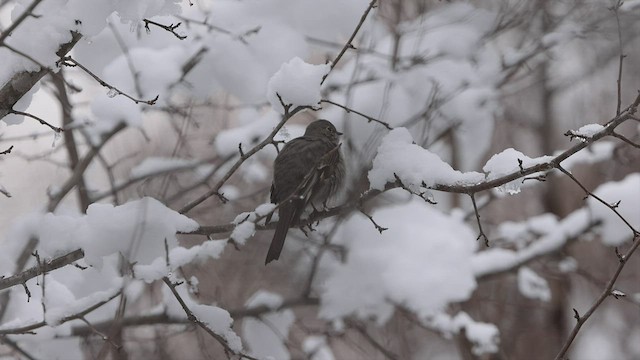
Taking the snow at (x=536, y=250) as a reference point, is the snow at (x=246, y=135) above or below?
below

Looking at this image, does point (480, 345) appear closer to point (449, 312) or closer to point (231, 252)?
point (449, 312)

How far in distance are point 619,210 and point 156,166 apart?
3.15 meters

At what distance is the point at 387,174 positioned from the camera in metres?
2.41

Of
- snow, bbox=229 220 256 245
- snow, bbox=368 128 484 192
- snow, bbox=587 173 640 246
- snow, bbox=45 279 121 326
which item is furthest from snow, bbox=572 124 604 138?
snow, bbox=587 173 640 246

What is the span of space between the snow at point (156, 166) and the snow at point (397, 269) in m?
1.27

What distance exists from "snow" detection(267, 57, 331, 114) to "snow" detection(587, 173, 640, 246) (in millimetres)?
2532

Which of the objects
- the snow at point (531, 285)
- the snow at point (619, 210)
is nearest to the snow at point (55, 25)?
the snow at point (619, 210)

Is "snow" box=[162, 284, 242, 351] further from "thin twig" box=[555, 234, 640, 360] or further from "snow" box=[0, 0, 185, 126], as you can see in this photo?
"thin twig" box=[555, 234, 640, 360]

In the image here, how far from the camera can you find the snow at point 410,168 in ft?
7.28

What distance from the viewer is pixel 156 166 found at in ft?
14.5

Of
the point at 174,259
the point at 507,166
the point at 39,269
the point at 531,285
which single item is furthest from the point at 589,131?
the point at 531,285

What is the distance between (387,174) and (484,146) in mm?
3278

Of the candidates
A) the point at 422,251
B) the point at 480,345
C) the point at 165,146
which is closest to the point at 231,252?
the point at 165,146

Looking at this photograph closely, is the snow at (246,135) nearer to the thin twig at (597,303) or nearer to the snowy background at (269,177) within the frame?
the snowy background at (269,177)
